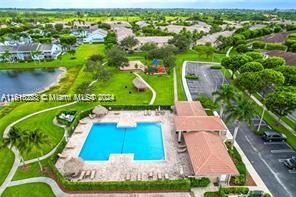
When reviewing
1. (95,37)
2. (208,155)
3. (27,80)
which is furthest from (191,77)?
(95,37)

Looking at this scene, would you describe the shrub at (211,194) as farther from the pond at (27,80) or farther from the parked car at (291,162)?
the pond at (27,80)

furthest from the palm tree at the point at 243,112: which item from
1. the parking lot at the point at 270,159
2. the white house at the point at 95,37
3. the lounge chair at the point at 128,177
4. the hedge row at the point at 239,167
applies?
the white house at the point at 95,37

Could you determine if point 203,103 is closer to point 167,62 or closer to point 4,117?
point 167,62

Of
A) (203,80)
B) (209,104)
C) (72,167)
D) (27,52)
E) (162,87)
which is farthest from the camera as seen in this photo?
(27,52)

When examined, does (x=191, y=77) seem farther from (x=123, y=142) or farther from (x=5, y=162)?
(x=5, y=162)

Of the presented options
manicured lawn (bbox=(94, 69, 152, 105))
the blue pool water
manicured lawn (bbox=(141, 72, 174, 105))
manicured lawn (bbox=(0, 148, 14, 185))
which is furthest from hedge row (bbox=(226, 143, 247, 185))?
manicured lawn (bbox=(0, 148, 14, 185))

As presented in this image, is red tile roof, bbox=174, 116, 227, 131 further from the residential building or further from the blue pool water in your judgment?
the blue pool water
